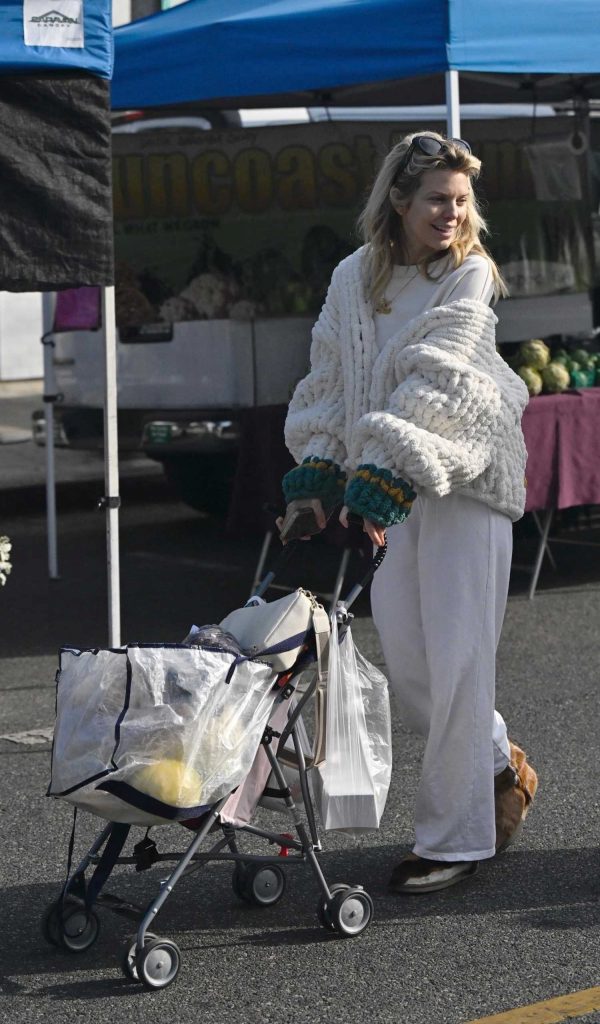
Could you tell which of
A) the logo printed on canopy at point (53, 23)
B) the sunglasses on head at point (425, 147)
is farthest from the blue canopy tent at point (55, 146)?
the sunglasses on head at point (425, 147)

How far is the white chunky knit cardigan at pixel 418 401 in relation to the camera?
3861mm

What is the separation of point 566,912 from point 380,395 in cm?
142

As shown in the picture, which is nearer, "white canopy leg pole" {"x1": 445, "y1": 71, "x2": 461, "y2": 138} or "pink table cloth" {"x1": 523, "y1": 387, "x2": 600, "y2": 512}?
"white canopy leg pole" {"x1": 445, "y1": 71, "x2": 461, "y2": 138}

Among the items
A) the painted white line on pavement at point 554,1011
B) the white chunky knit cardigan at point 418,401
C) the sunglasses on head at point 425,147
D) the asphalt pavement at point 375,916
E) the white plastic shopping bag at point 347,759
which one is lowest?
the painted white line on pavement at point 554,1011

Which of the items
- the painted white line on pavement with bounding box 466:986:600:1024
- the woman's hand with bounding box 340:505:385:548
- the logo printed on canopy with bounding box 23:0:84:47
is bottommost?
the painted white line on pavement with bounding box 466:986:600:1024

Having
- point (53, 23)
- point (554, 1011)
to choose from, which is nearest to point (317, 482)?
point (554, 1011)

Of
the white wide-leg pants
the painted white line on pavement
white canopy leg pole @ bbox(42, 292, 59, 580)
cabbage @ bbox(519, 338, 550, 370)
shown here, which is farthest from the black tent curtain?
cabbage @ bbox(519, 338, 550, 370)

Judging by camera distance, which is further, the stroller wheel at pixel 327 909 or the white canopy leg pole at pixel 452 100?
the white canopy leg pole at pixel 452 100

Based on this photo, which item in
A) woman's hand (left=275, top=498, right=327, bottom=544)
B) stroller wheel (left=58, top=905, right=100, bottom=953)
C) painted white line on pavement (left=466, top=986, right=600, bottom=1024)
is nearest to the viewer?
painted white line on pavement (left=466, top=986, right=600, bottom=1024)

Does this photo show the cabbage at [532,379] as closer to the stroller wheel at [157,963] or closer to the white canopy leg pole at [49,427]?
the white canopy leg pole at [49,427]

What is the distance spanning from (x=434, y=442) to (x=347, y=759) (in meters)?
0.80

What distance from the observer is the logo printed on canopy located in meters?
5.45

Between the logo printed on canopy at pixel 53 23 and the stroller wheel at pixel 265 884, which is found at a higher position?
the logo printed on canopy at pixel 53 23

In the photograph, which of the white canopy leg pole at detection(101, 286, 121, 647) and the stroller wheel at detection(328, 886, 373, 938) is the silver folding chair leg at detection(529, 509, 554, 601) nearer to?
the white canopy leg pole at detection(101, 286, 121, 647)
